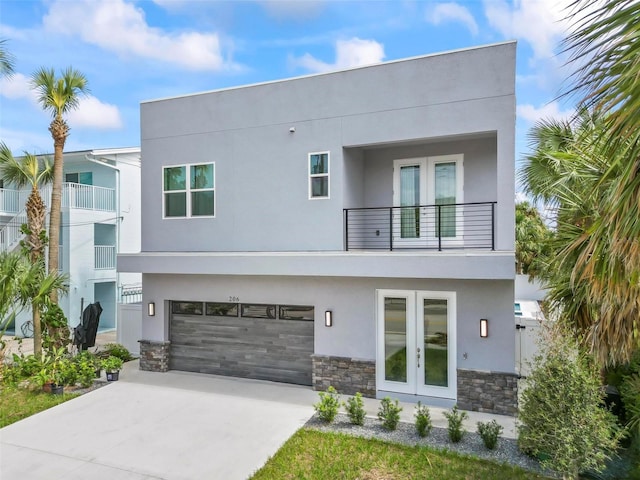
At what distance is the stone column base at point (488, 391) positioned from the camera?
9219 mm

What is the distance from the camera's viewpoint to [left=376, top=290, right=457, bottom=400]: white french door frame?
32.1ft

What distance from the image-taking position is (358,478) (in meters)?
6.71

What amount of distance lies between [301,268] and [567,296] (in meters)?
5.62

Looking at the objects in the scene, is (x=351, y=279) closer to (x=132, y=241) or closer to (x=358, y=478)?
(x=358, y=478)

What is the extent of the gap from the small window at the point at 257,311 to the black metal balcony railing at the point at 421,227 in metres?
2.75

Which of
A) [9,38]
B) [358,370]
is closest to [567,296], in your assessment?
[358,370]

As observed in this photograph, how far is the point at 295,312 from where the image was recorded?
37.5 ft

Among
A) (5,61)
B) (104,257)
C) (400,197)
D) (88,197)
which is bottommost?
(104,257)

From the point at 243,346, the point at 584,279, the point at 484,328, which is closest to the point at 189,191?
the point at 243,346

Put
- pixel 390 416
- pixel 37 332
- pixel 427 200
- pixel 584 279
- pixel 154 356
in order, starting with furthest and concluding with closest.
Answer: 1. pixel 154 356
2. pixel 37 332
3. pixel 427 200
4. pixel 390 416
5. pixel 584 279

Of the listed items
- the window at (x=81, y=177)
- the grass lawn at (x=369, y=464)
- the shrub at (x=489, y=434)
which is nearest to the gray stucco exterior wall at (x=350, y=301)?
the shrub at (x=489, y=434)

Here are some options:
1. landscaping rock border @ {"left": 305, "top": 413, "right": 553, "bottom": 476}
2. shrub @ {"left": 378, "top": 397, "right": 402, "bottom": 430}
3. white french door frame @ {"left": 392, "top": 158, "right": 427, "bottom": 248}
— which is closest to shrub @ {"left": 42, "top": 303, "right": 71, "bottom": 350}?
landscaping rock border @ {"left": 305, "top": 413, "right": 553, "bottom": 476}

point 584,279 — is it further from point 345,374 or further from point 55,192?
point 55,192

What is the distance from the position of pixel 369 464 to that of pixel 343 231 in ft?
17.7
